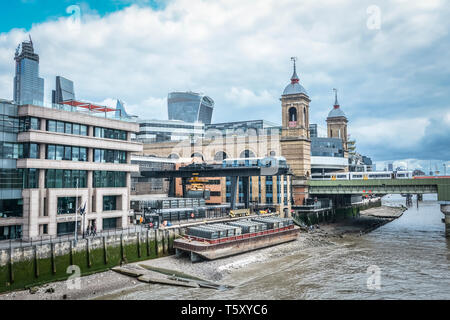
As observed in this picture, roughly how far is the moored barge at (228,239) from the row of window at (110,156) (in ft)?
55.6

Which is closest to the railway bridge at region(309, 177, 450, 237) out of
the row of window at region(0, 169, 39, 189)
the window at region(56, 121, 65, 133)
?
the window at region(56, 121, 65, 133)

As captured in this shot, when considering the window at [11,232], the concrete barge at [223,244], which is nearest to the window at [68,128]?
the window at [11,232]

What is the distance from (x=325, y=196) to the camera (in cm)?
11112

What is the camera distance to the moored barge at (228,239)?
48.1 meters

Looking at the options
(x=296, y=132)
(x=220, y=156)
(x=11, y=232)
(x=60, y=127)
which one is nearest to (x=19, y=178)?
(x=11, y=232)

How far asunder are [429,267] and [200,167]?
44.6 meters

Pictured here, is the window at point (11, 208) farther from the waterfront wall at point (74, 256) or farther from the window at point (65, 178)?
the waterfront wall at point (74, 256)

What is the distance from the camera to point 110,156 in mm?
57594

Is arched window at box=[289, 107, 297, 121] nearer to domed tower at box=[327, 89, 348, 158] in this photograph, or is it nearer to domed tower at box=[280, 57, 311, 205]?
domed tower at box=[280, 57, 311, 205]

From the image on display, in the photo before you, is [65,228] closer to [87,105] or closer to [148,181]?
[87,105]

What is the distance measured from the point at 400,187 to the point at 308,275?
48.9 meters

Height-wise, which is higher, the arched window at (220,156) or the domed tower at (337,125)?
the domed tower at (337,125)

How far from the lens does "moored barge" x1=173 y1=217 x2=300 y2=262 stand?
48.1m
